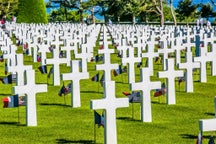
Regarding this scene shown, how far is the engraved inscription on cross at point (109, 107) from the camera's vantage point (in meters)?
8.91

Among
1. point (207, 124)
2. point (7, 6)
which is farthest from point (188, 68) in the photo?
point (7, 6)

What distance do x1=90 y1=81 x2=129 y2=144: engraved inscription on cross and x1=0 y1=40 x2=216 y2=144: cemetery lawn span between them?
808 mm

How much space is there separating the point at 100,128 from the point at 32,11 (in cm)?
4491

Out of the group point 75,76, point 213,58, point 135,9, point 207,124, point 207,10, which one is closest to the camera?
point 207,124

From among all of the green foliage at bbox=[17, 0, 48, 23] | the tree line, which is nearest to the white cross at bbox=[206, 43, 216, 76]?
the tree line

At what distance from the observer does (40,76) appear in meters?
18.7

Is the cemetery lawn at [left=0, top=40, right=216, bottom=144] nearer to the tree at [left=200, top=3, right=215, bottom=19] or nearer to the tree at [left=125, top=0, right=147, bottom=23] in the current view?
the tree at [left=125, top=0, right=147, bottom=23]

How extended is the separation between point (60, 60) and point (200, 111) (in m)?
4.19

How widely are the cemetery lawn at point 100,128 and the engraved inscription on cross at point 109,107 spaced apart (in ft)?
2.65

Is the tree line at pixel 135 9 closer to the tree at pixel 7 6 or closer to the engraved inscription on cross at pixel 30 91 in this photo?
the tree at pixel 7 6

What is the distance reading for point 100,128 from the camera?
35.4 ft

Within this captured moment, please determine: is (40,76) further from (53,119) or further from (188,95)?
(53,119)

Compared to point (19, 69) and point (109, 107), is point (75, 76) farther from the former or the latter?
point (109, 107)

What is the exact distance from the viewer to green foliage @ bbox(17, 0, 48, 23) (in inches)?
2128
